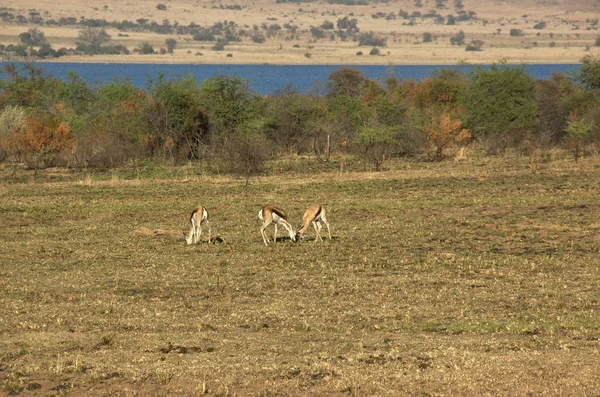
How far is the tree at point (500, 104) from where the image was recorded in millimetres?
51375

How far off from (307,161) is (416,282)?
2761 cm

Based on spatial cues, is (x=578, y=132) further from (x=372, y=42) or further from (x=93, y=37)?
(x=93, y=37)

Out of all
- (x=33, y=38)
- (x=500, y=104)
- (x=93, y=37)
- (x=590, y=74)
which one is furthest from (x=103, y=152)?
(x=93, y=37)

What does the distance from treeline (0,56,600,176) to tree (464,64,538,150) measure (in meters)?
0.06

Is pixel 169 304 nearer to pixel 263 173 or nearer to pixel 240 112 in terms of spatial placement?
pixel 263 173

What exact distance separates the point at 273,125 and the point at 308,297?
111 feet

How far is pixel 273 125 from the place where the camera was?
5028cm

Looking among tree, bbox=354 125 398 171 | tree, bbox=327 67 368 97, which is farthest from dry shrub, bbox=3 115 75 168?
tree, bbox=327 67 368 97

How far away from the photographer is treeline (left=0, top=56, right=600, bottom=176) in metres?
44.1

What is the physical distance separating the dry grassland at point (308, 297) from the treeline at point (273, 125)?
12105 mm

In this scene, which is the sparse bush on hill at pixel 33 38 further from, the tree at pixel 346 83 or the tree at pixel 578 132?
the tree at pixel 578 132

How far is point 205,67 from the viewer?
170 meters

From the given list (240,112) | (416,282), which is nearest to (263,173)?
(240,112)

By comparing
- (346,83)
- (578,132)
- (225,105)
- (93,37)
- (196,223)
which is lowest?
(93,37)
